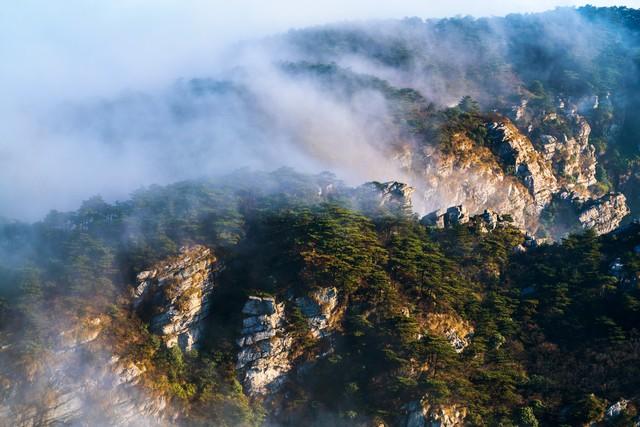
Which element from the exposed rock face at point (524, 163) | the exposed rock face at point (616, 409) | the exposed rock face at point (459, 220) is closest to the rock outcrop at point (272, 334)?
the exposed rock face at point (459, 220)

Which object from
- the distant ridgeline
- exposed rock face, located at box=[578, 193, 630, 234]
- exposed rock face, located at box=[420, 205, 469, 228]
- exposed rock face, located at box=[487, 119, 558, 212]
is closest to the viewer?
the distant ridgeline

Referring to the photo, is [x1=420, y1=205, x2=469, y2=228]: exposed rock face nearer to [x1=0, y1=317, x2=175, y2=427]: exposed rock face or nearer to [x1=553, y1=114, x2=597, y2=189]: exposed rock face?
[x1=0, y1=317, x2=175, y2=427]: exposed rock face

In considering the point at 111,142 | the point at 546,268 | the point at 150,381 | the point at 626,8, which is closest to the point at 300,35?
the point at 111,142

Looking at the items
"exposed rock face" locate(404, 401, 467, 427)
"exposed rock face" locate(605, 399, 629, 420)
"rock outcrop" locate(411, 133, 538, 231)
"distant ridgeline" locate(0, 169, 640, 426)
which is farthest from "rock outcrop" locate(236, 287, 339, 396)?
"rock outcrop" locate(411, 133, 538, 231)

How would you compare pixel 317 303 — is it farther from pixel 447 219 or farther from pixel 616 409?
pixel 616 409

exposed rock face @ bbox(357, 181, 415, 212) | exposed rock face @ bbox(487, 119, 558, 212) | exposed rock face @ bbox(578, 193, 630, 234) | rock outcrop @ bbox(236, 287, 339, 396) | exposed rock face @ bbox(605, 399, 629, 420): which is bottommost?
exposed rock face @ bbox(578, 193, 630, 234)

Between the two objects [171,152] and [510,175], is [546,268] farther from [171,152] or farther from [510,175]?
[171,152]
